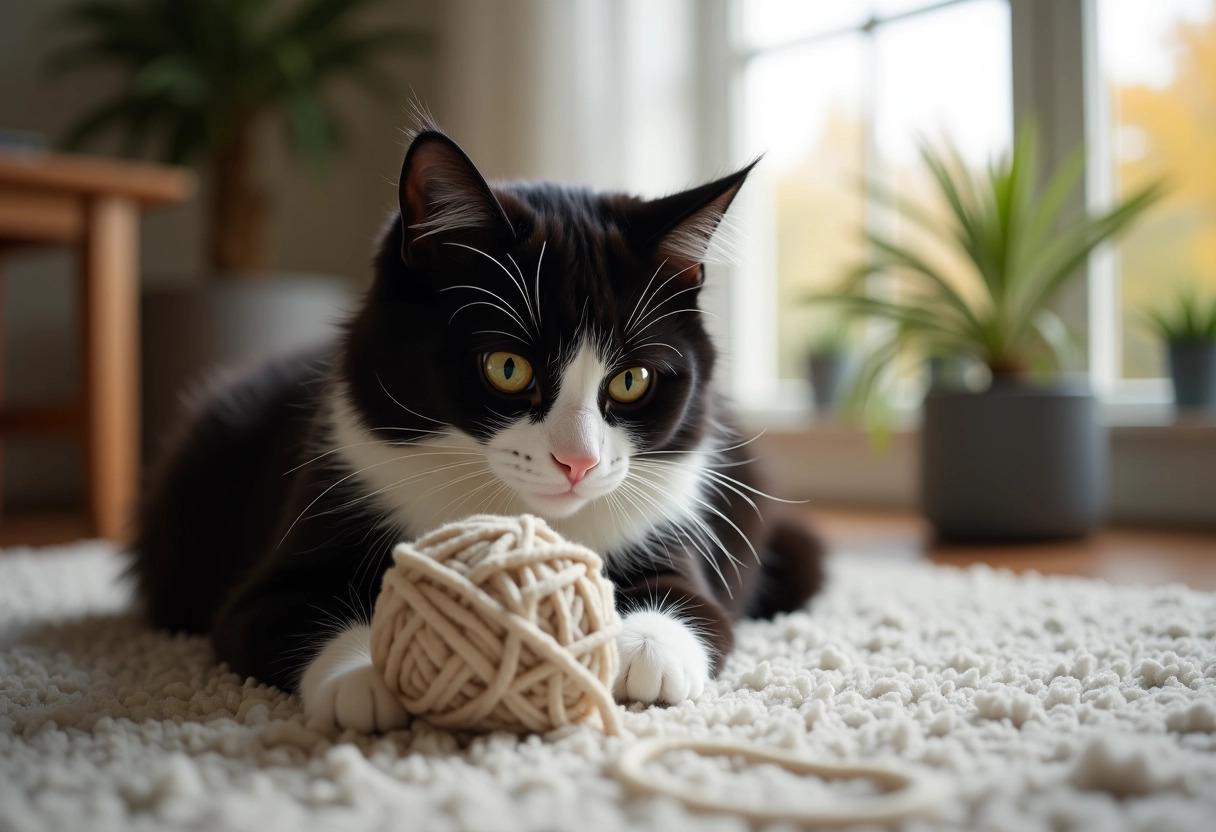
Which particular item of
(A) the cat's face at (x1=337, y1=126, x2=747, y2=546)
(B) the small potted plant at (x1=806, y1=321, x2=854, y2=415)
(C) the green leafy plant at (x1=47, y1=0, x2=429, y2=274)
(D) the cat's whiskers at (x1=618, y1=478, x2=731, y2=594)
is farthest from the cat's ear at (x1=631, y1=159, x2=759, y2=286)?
(C) the green leafy plant at (x1=47, y1=0, x2=429, y2=274)

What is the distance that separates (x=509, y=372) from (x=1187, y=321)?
195 centimetres

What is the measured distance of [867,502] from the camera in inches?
118

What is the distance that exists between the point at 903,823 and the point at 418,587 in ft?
1.22

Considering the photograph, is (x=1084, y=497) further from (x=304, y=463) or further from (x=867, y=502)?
(x=304, y=463)

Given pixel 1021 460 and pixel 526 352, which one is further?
pixel 1021 460

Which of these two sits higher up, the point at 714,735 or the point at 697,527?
the point at 697,527

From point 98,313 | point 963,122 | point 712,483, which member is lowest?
point 712,483

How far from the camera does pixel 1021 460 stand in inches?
82.0

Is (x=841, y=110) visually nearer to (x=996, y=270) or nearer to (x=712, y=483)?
(x=996, y=270)

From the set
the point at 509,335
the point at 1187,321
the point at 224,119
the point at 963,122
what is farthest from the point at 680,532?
the point at 224,119

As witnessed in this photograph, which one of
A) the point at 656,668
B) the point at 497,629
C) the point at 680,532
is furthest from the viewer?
the point at 680,532

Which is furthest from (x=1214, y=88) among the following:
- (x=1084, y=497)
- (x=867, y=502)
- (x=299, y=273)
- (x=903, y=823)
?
(x=299, y=273)

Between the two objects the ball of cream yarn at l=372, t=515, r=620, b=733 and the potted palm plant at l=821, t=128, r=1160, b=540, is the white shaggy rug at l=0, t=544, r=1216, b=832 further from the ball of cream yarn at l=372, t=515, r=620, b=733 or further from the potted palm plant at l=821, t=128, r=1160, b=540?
the potted palm plant at l=821, t=128, r=1160, b=540

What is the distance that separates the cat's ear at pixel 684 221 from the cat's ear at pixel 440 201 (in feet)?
0.50
